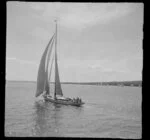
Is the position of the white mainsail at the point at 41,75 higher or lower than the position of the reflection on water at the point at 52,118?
higher

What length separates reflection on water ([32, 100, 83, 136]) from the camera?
1405 centimetres

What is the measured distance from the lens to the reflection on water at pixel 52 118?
14.0 metres

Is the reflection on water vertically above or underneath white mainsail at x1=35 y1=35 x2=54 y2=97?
underneath

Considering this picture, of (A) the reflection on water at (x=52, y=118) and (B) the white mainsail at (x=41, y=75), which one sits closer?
(A) the reflection on water at (x=52, y=118)

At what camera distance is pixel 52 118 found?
18328 mm

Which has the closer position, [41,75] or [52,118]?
[52,118]

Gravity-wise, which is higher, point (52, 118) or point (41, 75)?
point (41, 75)

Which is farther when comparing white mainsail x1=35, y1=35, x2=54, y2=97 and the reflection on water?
white mainsail x1=35, y1=35, x2=54, y2=97
